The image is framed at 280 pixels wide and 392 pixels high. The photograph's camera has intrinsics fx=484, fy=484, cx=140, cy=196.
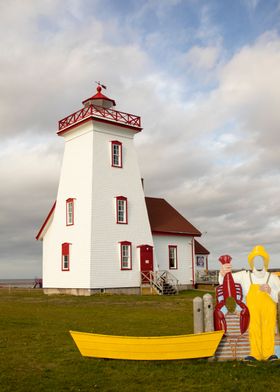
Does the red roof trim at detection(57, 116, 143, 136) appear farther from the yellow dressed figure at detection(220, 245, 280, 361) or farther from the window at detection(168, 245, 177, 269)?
the yellow dressed figure at detection(220, 245, 280, 361)

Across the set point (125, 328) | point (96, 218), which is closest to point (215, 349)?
point (125, 328)

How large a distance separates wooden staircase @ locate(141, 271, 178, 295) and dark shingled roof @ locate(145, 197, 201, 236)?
11.6 ft

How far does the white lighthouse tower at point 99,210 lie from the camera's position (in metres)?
28.8

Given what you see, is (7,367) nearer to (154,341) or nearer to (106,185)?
(154,341)

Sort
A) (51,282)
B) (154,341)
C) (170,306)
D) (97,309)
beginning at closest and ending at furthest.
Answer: (154,341)
(97,309)
(170,306)
(51,282)

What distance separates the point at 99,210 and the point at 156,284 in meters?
5.82

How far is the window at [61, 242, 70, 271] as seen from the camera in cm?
2989

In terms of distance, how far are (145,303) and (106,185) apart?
28.9ft

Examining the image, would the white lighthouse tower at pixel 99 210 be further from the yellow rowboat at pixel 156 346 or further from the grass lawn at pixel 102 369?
the yellow rowboat at pixel 156 346

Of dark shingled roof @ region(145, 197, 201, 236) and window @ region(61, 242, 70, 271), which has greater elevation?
dark shingled roof @ region(145, 197, 201, 236)

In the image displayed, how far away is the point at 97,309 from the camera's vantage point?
20.4 m

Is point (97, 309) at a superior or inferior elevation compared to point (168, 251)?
inferior

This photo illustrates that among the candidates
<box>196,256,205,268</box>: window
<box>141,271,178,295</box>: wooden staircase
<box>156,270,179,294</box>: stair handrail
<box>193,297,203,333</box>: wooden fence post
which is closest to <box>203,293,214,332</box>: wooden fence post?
<box>193,297,203,333</box>: wooden fence post

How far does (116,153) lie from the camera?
100 ft
